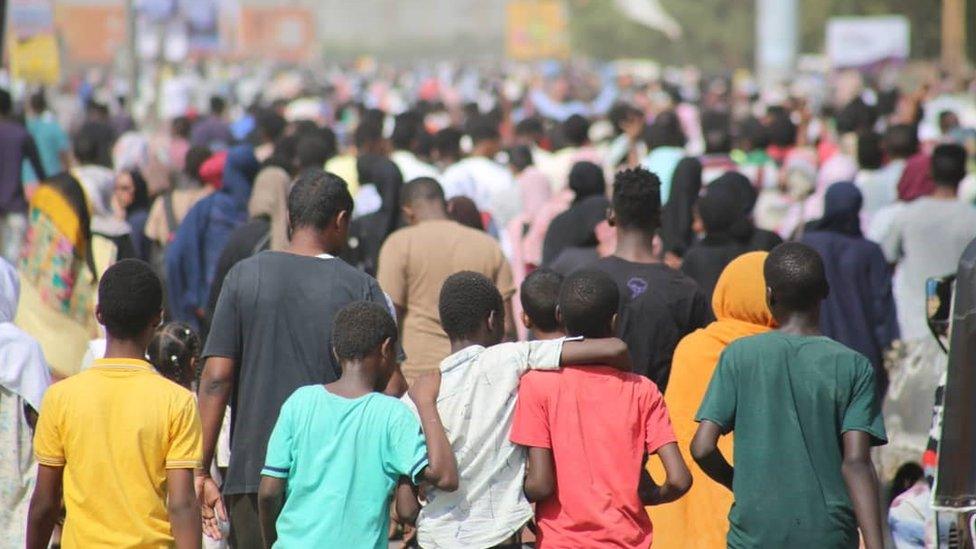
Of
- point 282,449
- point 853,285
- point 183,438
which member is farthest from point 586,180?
point 183,438

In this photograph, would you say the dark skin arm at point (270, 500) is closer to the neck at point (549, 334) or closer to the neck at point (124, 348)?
the neck at point (124, 348)

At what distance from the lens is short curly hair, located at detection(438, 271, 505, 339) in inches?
208

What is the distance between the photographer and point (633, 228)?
22.2 feet

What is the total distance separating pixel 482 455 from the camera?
5117mm

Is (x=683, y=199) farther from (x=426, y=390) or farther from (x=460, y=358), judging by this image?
(x=426, y=390)

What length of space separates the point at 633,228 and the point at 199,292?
11.6ft

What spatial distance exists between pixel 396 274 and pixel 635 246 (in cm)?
125

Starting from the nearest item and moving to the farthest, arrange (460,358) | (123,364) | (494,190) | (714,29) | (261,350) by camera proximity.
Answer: (123,364), (460,358), (261,350), (494,190), (714,29)

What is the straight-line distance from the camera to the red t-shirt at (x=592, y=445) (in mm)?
5004

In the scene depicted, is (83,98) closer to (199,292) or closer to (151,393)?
(199,292)

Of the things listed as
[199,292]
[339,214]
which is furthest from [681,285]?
[199,292]

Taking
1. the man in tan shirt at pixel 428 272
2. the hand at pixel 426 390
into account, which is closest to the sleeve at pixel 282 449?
the hand at pixel 426 390

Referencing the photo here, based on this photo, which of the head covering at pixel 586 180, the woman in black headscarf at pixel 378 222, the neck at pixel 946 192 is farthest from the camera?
the neck at pixel 946 192

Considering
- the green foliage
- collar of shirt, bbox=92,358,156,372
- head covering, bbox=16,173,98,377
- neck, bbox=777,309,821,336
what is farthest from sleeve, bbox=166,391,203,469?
the green foliage
